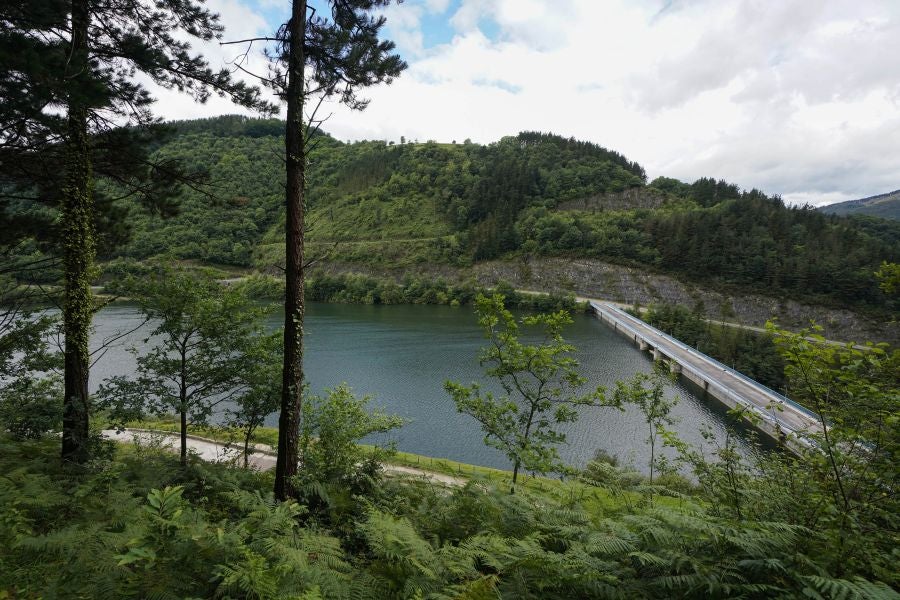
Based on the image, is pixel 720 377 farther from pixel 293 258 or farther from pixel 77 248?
pixel 77 248

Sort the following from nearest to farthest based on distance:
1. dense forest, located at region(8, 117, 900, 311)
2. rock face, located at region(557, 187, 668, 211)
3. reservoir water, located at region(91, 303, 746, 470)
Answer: reservoir water, located at region(91, 303, 746, 470), dense forest, located at region(8, 117, 900, 311), rock face, located at region(557, 187, 668, 211)

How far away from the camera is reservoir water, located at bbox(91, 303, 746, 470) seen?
84.6 feet

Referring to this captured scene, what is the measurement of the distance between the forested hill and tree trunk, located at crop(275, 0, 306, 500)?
39858mm

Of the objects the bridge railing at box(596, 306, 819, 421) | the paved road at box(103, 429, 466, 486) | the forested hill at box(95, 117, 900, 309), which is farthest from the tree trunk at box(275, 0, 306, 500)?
the forested hill at box(95, 117, 900, 309)

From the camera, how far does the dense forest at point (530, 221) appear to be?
241 feet

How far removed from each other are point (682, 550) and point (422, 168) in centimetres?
15263

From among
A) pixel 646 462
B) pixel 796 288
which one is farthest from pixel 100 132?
pixel 796 288

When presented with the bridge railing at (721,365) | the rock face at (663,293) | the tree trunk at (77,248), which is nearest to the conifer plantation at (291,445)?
the tree trunk at (77,248)

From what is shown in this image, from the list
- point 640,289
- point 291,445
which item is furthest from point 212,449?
point 640,289

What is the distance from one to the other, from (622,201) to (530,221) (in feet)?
107

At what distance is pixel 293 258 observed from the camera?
22.2 ft

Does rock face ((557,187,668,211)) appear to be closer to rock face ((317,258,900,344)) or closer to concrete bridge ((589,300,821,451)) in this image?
rock face ((317,258,900,344))

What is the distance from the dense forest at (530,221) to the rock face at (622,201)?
490mm

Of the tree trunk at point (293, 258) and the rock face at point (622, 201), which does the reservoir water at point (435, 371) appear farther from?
the rock face at point (622, 201)
